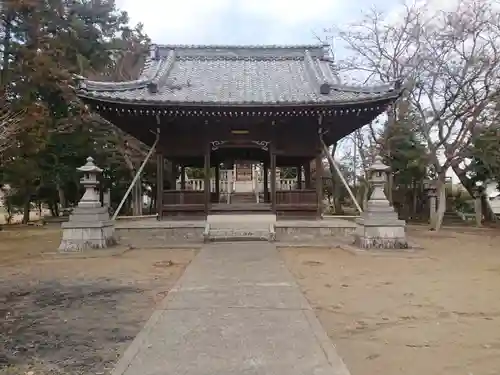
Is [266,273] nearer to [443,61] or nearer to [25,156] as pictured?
[443,61]

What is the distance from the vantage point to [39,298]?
21.7 ft

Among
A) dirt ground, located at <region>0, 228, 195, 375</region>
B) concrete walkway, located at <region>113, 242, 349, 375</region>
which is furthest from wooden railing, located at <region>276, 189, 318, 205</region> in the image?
concrete walkway, located at <region>113, 242, 349, 375</region>

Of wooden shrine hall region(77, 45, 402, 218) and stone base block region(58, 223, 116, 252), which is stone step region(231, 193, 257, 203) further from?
stone base block region(58, 223, 116, 252)

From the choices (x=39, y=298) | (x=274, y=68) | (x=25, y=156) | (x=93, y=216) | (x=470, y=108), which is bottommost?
(x=39, y=298)

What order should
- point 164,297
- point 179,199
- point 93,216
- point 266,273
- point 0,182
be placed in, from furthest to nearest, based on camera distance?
point 0,182, point 179,199, point 93,216, point 266,273, point 164,297

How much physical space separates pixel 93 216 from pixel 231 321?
8.62 metres

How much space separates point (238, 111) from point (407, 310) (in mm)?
9824

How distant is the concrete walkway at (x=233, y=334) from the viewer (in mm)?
3684

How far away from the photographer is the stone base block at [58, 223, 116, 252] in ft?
40.3

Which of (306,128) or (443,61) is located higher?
(443,61)

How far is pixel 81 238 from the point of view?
40.6 feet

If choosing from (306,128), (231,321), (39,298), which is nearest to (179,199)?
(306,128)

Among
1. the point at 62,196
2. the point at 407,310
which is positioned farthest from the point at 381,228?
the point at 62,196

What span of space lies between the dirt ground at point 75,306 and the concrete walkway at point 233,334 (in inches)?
11.3
